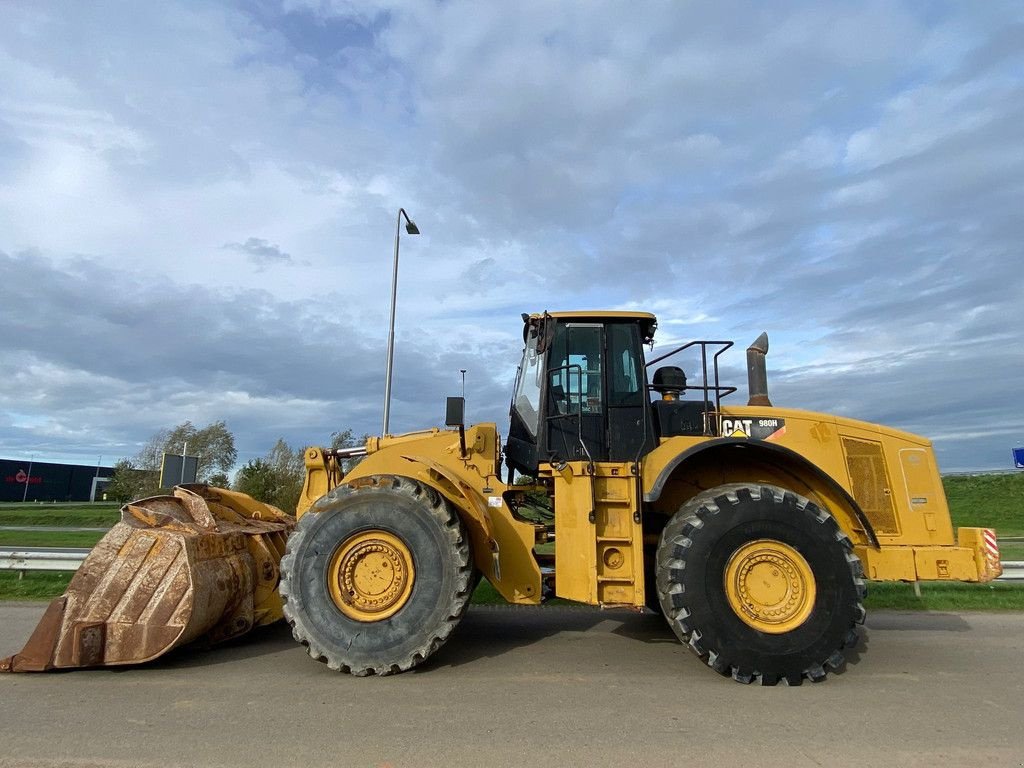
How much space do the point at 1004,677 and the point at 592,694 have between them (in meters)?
3.27

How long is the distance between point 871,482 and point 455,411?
142 inches

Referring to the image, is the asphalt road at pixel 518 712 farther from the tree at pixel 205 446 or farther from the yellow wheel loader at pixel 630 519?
the tree at pixel 205 446

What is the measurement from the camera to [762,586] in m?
4.64

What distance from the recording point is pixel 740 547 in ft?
15.3

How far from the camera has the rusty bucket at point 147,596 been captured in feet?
15.1

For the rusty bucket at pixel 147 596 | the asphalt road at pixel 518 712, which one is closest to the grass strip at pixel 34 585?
the asphalt road at pixel 518 712

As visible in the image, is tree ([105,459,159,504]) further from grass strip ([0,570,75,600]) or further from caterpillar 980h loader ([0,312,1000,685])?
caterpillar 980h loader ([0,312,1000,685])

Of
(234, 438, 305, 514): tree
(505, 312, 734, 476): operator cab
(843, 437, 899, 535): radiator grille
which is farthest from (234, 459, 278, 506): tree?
(843, 437, 899, 535): radiator grille

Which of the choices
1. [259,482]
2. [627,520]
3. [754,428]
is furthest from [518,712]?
[259,482]

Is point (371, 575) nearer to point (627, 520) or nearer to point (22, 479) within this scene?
point (627, 520)

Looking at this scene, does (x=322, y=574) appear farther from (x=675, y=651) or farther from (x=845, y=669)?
(x=845, y=669)

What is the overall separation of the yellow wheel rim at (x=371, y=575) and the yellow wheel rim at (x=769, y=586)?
242 cm

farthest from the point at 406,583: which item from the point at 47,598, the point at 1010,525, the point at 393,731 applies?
the point at 1010,525

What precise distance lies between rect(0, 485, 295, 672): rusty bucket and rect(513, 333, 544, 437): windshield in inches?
111
